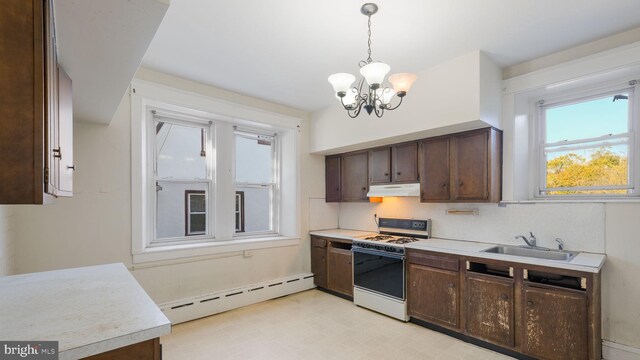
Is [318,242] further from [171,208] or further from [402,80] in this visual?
[402,80]

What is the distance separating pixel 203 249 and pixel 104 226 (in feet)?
3.32

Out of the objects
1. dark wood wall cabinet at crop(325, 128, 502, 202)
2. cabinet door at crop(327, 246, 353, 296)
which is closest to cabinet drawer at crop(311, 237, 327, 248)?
cabinet door at crop(327, 246, 353, 296)

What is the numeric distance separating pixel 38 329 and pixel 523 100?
13.3 feet

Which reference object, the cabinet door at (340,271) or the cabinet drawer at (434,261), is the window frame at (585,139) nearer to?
the cabinet drawer at (434,261)

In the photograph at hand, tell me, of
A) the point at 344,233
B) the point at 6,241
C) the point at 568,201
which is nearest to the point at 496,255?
the point at 568,201

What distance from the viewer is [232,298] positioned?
364cm

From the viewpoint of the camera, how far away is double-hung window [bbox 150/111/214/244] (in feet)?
11.6

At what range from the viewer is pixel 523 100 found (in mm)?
3150

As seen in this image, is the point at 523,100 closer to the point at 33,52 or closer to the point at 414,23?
the point at 414,23

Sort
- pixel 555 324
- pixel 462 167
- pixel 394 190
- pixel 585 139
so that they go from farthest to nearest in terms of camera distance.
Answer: pixel 394 190 < pixel 462 167 < pixel 585 139 < pixel 555 324

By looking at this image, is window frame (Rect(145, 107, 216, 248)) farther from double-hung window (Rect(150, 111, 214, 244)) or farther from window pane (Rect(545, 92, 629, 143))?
window pane (Rect(545, 92, 629, 143))

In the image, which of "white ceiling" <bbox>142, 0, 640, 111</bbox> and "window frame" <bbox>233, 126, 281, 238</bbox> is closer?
"white ceiling" <bbox>142, 0, 640, 111</bbox>

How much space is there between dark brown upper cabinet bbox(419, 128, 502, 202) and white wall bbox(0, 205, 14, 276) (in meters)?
3.72

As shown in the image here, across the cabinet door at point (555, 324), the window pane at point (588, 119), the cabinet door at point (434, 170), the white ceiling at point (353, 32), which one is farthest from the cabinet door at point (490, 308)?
the white ceiling at point (353, 32)
